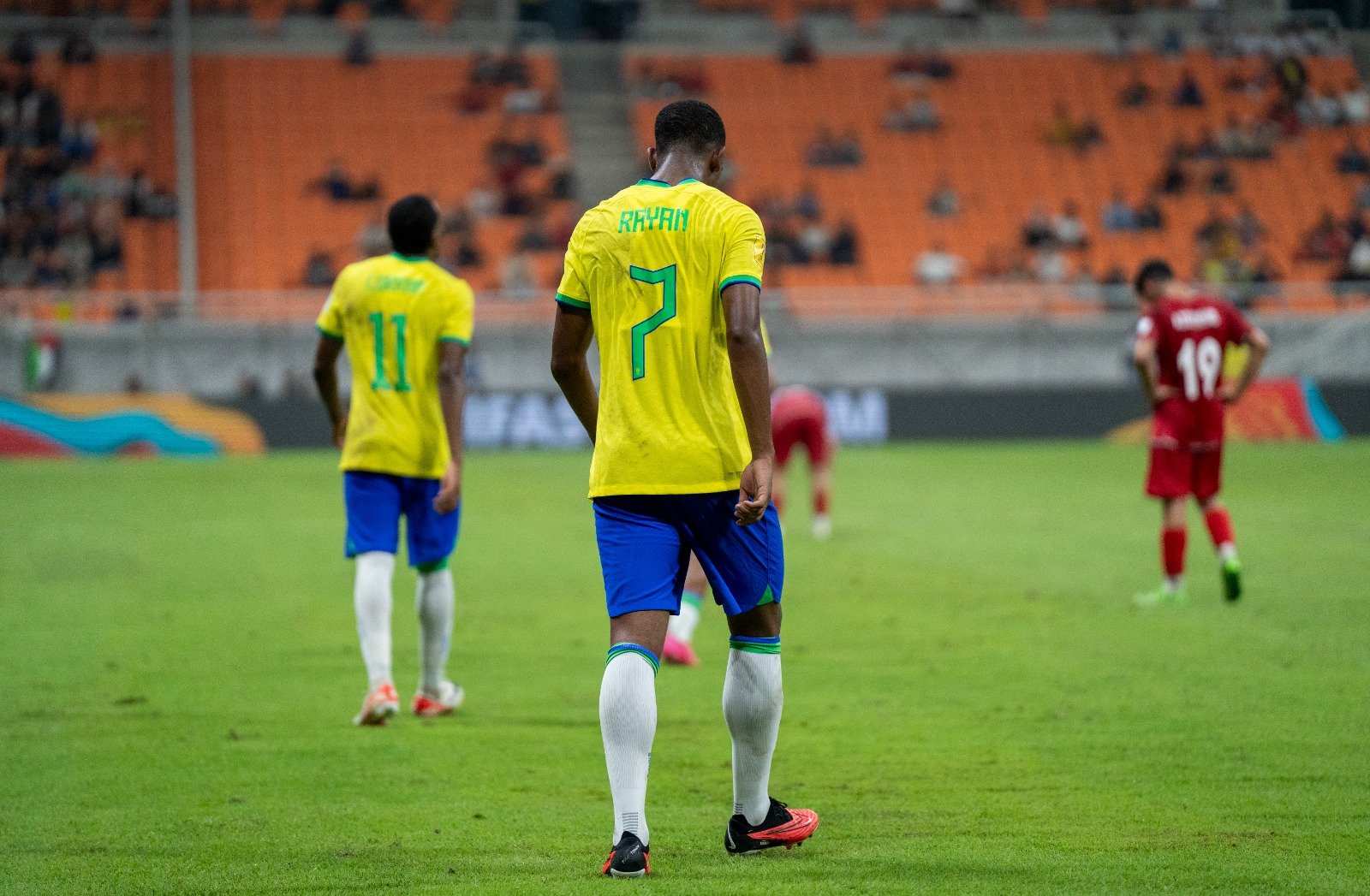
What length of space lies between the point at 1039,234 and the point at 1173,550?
79.6 ft

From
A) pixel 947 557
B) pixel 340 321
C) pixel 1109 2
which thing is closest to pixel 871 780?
pixel 340 321

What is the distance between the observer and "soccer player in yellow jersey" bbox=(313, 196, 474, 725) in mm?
7379

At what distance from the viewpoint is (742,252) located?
15.7 feet

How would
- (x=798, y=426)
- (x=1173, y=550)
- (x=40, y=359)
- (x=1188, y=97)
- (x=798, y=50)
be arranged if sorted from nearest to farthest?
(x=1173, y=550) < (x=798, y=426) < (x=40, y=359) < (x=1188, y=97) < (x=798, y=50)

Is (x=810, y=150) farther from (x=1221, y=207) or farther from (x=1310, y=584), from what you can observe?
(x=1310, y=584)

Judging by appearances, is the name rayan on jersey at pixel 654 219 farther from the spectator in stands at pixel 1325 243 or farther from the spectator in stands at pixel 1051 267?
the spectator in stands at pixel 1325 243

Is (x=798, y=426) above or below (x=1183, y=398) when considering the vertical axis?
below

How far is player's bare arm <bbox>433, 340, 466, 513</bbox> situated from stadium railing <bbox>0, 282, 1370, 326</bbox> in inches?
913

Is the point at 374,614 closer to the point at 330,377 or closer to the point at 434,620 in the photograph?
the point at 434,620

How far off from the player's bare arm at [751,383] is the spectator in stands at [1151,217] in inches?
1264

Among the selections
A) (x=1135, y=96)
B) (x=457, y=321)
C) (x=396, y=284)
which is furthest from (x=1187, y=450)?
(x=1135, y=96)

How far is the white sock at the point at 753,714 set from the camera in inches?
198

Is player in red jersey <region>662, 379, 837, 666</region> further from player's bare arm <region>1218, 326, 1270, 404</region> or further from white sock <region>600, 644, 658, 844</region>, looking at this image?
white sock <region>600, 644, 658, 844</region>

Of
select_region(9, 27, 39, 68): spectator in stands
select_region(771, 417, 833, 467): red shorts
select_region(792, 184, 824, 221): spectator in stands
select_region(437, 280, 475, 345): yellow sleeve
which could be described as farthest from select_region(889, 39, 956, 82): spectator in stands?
select_region(437, 280, 475, 345): yellow sleeve
